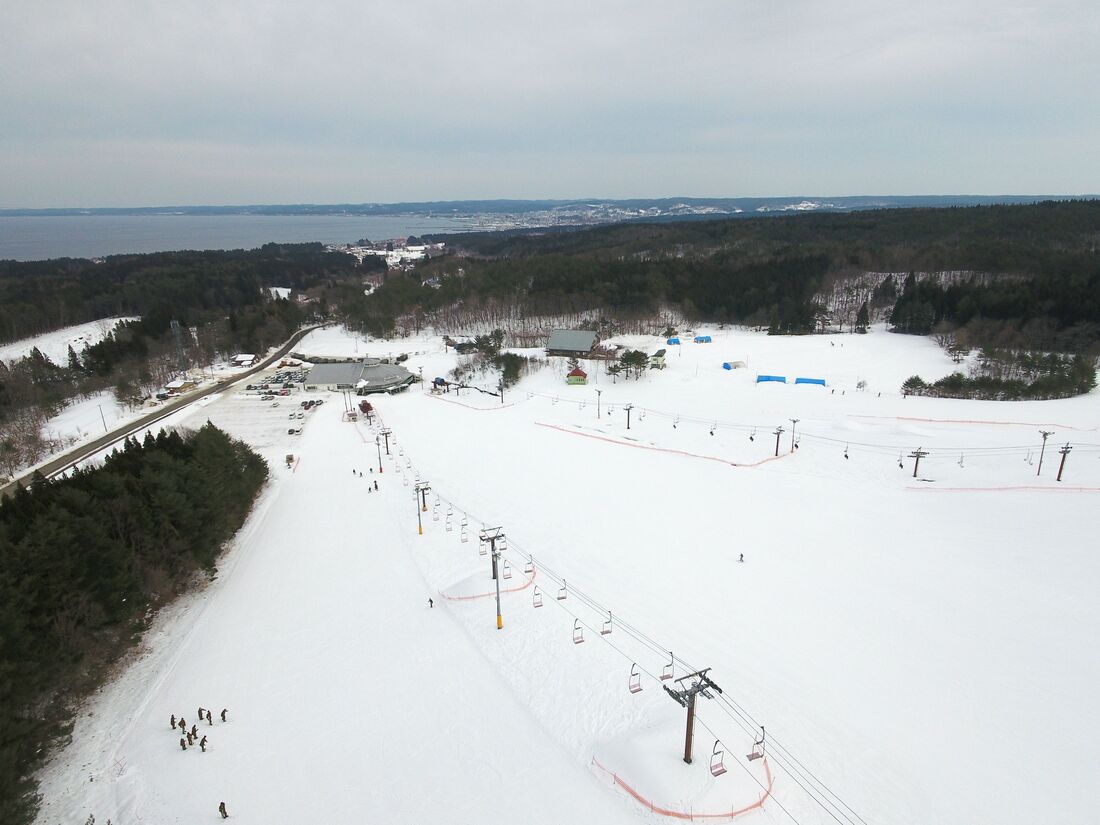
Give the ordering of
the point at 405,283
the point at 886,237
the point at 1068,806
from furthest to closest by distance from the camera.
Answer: the point at 886,237 < the point at 405,283 < the point at 1068,806

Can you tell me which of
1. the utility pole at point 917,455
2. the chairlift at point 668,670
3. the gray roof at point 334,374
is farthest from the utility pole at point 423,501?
the gray roof at point 334,374

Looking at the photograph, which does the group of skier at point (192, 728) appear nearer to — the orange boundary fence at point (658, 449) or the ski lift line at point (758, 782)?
the ski lift line at point (758, 782)

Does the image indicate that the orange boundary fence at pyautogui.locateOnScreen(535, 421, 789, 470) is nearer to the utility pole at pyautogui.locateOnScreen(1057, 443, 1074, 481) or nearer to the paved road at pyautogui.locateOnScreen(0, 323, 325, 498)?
the utility pole at pyautogui.locateOnScreen(1057, 443, 1074, 481)

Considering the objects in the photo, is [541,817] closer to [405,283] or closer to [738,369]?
[738,369]

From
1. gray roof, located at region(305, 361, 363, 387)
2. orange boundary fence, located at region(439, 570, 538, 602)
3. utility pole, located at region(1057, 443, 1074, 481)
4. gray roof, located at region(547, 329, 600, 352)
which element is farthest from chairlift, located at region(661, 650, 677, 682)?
gray roof, located at region(305, 361, 363, 387)

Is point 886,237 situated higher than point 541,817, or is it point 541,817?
point 886,237

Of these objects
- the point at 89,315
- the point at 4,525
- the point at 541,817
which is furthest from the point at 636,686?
the point at 89,315

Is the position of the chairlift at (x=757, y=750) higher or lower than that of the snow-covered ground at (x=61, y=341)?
higher
